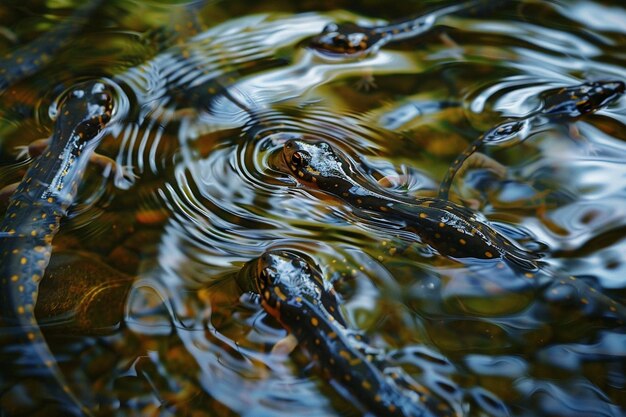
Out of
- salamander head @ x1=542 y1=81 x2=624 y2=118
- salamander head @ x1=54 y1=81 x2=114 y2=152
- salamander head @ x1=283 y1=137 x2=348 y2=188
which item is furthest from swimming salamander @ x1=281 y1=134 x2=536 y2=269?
salamander head @ x1=54 y1=81 x2=114 y2=152

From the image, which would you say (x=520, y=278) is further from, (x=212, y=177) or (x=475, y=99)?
(x=212, y=177)

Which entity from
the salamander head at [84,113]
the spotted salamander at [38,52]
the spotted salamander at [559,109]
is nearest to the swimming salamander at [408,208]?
the spotted salamander at [559,109]

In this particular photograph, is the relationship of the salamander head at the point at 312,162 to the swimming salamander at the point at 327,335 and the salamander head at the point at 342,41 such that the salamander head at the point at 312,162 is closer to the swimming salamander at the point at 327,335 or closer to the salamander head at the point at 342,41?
the swimming salamander at the point at 327,335

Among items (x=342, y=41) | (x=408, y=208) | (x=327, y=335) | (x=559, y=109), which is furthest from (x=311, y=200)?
(x=559, y=109)

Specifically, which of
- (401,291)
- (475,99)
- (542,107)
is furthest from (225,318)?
(542,107)

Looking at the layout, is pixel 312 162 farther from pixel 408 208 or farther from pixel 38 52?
pixel 38 52

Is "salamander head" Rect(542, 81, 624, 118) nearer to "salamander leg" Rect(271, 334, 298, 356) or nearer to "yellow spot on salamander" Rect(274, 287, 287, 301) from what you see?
"yellow spot on salamander" Rect(274, 287, 287, 301)
